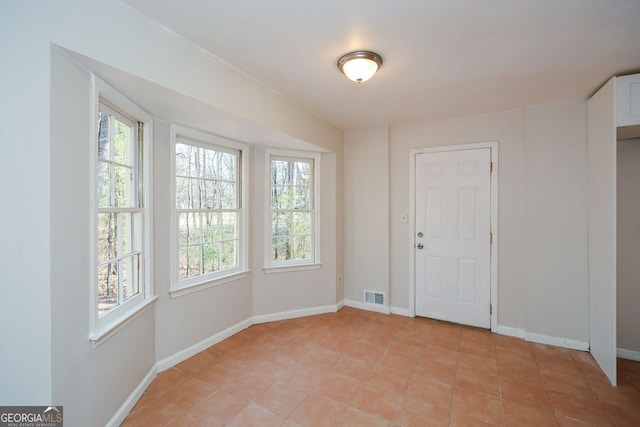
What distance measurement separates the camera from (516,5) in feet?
5.13

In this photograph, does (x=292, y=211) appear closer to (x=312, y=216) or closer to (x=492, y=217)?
(x=312, y=216)

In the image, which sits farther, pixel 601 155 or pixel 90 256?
pixel 601 155

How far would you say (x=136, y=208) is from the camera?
2.15 meters

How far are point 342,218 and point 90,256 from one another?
9.85ft

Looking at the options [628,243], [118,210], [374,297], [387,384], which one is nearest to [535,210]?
[628,243]

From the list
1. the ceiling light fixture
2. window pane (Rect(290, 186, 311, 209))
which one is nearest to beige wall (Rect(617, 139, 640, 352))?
the ceiling light fixture

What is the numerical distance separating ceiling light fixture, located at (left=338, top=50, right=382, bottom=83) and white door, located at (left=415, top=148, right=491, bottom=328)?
6.01 feet

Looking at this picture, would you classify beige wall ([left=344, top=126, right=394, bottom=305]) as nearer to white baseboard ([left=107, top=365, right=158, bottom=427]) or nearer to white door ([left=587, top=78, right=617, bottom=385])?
white door ([left=587, top=78, right=617, bottom=385])

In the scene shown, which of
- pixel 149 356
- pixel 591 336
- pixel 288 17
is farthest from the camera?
pixel 591 336

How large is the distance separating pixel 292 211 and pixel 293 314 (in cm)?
136

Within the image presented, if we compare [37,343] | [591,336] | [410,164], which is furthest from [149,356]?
[591,336]

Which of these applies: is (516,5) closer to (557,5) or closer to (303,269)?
(557,5)

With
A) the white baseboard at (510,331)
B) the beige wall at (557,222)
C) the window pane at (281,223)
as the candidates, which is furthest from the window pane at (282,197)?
the white baseboard at (510,331)

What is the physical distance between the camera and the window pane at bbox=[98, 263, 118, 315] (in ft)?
5.93
